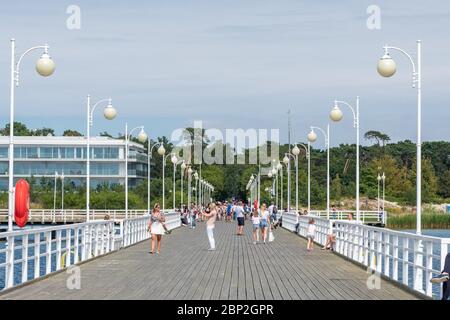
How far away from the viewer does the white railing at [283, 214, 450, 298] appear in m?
16.6

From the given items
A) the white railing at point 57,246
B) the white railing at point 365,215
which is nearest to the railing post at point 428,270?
the white railing at point 57,246

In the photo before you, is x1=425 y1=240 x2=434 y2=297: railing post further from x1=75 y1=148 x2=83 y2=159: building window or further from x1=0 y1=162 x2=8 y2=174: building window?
x1=0 y1=162 x2=8 y2=174: building window

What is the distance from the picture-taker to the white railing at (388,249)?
16609 millimetres

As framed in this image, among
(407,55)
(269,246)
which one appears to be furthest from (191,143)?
(407,55)

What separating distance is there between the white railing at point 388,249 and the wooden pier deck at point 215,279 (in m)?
0.38

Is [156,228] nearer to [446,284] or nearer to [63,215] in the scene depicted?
[446,284]

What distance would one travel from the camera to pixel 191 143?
173625 millimetres

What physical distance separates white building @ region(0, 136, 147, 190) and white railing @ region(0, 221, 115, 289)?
275 ft

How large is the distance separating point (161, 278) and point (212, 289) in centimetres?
277

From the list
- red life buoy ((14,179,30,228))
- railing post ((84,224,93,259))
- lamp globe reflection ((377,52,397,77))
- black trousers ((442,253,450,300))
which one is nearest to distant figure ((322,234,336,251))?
railing post ((84,224,93,259))
